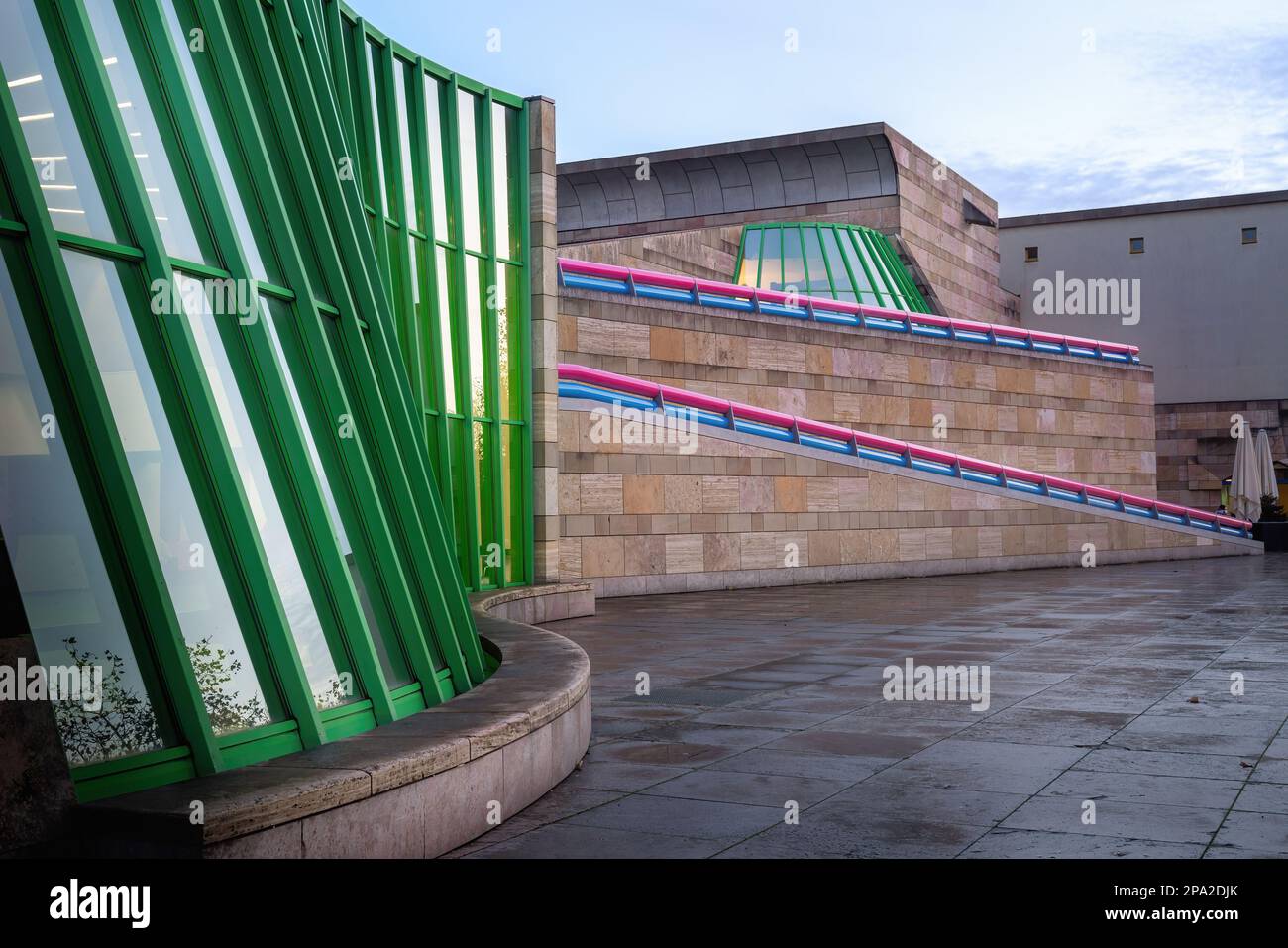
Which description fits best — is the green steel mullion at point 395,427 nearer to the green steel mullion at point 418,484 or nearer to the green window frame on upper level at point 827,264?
the green steel mullion at point 418,484

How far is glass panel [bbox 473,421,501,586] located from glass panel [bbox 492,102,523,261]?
2725 millimetres

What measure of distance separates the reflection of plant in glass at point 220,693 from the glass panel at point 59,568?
1.27ft

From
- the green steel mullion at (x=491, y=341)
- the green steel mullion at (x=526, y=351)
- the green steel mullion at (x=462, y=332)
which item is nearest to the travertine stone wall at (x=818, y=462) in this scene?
the green steel mullion at (x=526, y=351)

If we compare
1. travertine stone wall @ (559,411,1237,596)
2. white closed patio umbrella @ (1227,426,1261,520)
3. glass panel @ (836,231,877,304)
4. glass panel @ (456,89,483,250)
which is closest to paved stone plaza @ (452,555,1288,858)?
travertine stone wall @ (559,411,1237,596)

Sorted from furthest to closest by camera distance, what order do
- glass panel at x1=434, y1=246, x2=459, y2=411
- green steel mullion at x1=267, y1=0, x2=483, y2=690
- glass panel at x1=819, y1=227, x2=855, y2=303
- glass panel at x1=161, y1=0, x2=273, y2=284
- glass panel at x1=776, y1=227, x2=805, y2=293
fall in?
glass panel at x1=776, y1=227, x2=805, y2=293 → glass panel at x1=819, y1=227, x2=855, y2=303 → glass panel at x1=434, y1=246, x2=459, y2=411 → green steel mullion at x1=267, y1=0, x2=483, y2=690 → glass panel at x1=161, y1=0, x2=273, y2=284

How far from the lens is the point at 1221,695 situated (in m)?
10.6

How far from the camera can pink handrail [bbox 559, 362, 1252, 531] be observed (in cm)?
2100

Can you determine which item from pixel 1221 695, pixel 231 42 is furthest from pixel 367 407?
pixel 1221 695

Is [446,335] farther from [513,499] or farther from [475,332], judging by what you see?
[513,499]

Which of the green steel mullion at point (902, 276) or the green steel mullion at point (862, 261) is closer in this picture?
the green steel mullion at point (862, 261)

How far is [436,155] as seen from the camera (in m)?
17.5

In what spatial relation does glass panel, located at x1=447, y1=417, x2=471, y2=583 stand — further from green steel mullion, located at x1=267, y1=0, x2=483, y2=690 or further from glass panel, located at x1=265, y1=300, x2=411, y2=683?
glass panel, located at x1=265, y1=300, x2=411, y2=683

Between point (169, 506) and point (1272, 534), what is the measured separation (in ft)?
127

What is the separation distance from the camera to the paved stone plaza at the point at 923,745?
6.25 meters
